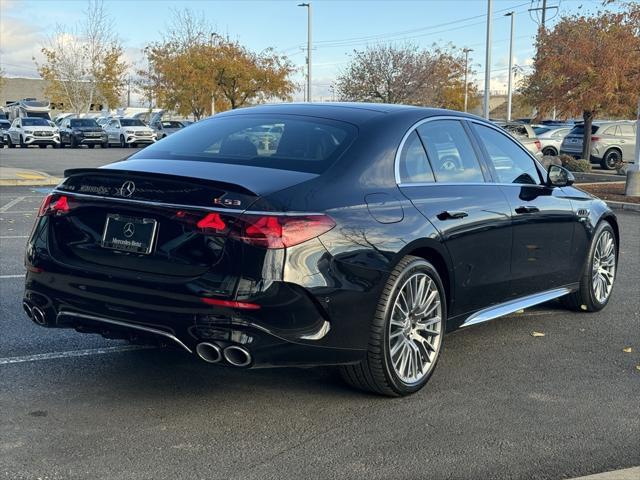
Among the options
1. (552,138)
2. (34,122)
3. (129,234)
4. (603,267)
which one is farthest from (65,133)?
(129,234)

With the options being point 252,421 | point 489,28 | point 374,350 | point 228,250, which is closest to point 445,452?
point 374,350

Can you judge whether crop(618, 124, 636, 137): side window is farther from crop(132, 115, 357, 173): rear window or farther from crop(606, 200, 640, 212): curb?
crop(132, 115, 357, 173): rear window

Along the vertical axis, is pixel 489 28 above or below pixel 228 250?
above

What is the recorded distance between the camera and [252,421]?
13.4ft

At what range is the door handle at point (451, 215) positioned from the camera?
15.4ft

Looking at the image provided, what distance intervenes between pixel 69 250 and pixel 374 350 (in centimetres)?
171

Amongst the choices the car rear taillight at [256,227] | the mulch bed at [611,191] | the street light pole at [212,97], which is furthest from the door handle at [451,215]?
the street light pole at [212,97]

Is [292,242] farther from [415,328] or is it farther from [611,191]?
[611,191]

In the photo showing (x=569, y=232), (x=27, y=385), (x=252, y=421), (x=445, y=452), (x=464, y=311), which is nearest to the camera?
(x=445, y=452)

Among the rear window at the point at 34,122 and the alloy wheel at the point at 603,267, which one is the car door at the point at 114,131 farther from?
the alloy wheel at the point at 603,267

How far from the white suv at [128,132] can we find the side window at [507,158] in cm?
3756

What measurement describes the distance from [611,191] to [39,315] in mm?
16305

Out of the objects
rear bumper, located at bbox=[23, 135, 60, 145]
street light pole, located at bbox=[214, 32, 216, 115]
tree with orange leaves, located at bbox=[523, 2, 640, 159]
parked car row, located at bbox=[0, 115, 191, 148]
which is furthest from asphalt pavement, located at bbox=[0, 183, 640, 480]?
parked car row, located at bbox=[0, 115, 191, 148]

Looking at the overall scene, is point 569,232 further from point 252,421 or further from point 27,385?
point 27,385
